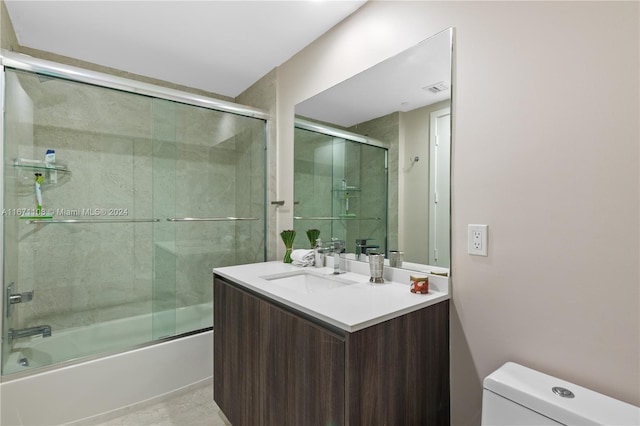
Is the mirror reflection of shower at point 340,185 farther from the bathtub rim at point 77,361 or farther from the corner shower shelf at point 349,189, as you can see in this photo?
the bathtub rim at point 77,361

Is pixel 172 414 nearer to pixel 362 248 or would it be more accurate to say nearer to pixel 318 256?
pixel 318 256

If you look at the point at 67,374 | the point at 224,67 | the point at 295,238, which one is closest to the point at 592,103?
the point at 295,238

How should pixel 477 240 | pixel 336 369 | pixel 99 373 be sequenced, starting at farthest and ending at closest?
pixel 99 373 → pixel 477 240 → pixel 336 369

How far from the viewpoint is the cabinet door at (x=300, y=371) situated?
3.24 feet

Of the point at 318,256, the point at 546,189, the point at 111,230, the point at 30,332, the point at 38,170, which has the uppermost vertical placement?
the point at 38,170

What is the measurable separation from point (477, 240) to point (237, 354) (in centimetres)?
124

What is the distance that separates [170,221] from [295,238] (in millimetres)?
935

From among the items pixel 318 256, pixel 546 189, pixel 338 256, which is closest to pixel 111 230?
pixel 318 256

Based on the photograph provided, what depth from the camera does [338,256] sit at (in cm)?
179

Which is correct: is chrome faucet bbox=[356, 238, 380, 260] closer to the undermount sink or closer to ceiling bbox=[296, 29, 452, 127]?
the undermount sink

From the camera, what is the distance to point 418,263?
57.2 inches

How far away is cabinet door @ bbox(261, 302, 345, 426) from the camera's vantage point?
3.24 ft

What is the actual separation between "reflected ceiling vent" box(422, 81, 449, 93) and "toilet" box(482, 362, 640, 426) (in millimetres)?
1065

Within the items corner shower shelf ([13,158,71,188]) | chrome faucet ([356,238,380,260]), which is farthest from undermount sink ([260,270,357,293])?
corner shower shelf ([13,158,71,188])
